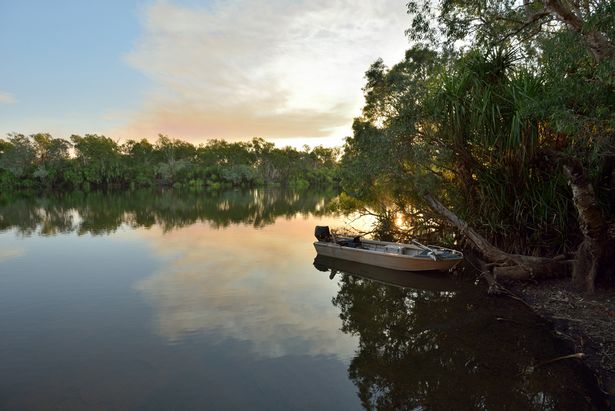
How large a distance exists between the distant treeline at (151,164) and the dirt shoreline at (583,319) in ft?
155

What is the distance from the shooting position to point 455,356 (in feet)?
19.9

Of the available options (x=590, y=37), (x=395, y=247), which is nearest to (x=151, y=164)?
(x=395, y=247)

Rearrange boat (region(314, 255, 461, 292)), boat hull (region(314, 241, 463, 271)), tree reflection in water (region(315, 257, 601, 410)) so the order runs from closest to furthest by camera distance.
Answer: tree reflection in water (region(315, 257, 601, 410)), boat (region(314, 255, 461, 292)), boat hull (region(314, 241, 463, 271))

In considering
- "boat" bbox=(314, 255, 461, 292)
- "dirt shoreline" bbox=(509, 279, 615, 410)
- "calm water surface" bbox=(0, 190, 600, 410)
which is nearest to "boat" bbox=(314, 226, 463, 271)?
"boat" bbox=(314, 255, 461, 292)

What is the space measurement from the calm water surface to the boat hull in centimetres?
34

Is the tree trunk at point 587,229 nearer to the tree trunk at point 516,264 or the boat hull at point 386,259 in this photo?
the tree trunk at point 516,264

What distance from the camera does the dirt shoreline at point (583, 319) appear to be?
5402mm

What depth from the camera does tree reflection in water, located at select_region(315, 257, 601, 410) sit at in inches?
193

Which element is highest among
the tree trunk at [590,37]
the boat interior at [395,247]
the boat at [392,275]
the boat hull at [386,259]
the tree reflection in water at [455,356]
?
the tree trunk at [590,37]

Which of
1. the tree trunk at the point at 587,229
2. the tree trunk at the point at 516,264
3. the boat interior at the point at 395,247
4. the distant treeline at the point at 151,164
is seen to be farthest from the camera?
the distant treeline at the point at 151,164

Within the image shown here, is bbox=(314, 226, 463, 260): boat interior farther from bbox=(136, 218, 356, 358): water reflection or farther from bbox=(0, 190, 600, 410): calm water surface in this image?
bbox=(136, 218, 356, 358): water reflection

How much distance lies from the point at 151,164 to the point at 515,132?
84.3 metres

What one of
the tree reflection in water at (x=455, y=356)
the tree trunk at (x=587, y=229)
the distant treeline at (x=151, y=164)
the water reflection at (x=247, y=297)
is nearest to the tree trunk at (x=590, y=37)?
the tree trunk at (x=587, y=229)

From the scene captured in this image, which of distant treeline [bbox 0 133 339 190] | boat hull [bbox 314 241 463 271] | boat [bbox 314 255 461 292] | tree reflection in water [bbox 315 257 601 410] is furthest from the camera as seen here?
distant treeline [bbox 0 133 339 190]
